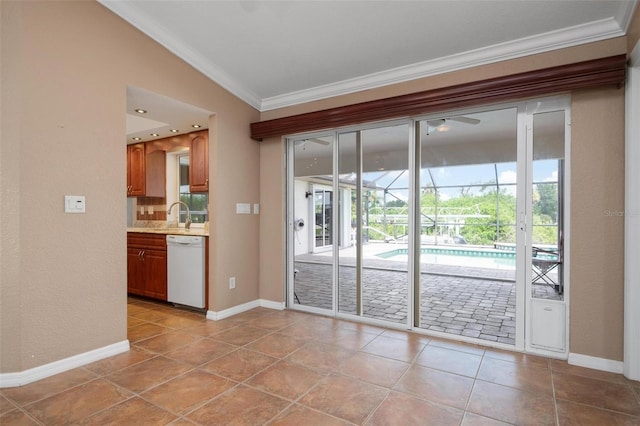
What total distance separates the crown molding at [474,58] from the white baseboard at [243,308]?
2.50m

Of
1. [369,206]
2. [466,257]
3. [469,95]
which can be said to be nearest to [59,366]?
[369,206]

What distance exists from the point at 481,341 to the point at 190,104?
3634 mm

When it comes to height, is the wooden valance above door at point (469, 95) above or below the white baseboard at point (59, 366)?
above

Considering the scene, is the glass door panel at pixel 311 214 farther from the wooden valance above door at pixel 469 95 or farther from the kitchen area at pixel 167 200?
the kitchen area at pixel 167 200

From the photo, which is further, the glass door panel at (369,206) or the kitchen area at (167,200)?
the kitchen area at (167,200)

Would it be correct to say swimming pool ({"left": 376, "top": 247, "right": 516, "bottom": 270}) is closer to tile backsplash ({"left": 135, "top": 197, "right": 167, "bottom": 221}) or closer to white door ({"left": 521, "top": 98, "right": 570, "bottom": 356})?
white door ({"left": 521, "top": 98, "right": 570, "bottom": 356})

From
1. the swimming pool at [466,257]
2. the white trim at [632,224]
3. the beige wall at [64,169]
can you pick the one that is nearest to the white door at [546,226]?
the white trim at [632,224]

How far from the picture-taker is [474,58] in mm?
2828

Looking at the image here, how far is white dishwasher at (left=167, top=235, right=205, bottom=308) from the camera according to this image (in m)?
3.74

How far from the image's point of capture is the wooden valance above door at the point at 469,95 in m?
2.31

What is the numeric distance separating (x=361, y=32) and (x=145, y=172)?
154 inches

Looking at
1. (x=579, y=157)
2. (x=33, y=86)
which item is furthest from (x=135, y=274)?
(x=579, y=157)

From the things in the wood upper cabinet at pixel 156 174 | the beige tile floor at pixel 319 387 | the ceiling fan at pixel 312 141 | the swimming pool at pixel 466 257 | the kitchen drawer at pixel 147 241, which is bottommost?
the beige tile floor at pixel 319 387

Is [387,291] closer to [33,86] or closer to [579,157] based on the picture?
[579,157]
